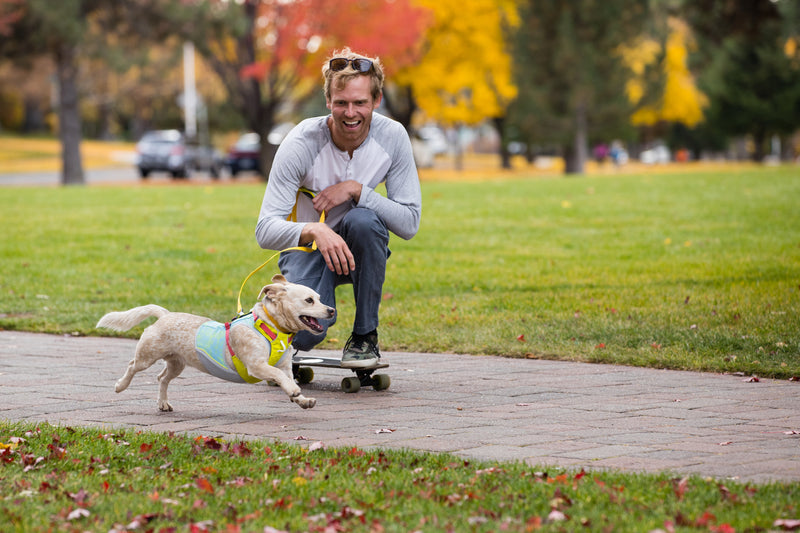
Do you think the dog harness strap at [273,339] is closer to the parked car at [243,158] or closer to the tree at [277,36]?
the tree at [277,36]

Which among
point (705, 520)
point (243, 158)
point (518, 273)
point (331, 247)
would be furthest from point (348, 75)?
point (243, 158)

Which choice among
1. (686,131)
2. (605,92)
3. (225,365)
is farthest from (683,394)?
(686,131)

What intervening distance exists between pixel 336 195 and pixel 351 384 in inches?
42.0

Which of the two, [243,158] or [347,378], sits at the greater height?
[243,158]

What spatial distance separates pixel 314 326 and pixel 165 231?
9.24 meters

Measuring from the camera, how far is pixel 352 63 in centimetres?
555

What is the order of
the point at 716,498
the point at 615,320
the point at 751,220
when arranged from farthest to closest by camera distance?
the point at 751,220 → the point at 615,320 → the point at 716,498

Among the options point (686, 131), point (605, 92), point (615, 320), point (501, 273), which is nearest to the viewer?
point (615, 320)

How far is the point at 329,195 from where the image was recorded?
5.70m

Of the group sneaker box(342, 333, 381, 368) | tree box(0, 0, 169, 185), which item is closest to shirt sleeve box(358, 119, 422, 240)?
sneaker box(342, 333, 381, 368)

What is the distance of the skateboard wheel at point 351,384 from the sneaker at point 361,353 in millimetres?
125

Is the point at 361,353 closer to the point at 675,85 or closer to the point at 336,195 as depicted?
the point at 336,195

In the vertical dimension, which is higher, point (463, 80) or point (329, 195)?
point (463, 80)

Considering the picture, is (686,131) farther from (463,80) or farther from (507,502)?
(507,502)
